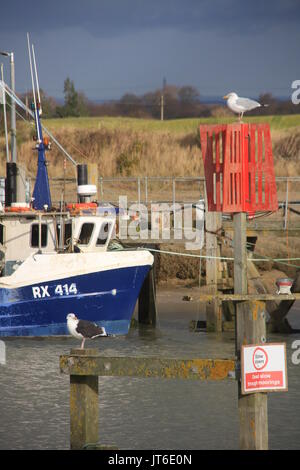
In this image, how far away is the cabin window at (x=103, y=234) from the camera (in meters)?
25.0

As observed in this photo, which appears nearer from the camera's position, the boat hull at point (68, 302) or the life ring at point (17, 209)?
the boat hull at point (68, 302)

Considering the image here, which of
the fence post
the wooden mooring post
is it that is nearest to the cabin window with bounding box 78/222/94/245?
the wooden mooring post

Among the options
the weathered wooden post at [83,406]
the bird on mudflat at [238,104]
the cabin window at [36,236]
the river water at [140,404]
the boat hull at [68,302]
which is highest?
the bird on mudflat at [238,104]

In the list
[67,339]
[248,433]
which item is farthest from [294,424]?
[67,339]

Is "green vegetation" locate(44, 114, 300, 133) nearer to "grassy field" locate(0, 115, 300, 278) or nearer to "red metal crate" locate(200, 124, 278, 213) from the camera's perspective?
"grassy field" locate(0, 115, 300, 278)

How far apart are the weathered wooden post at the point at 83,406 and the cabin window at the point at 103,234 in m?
12.9

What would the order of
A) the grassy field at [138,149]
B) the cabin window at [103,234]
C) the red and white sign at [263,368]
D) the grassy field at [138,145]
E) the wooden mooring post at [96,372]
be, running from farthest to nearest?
the grassy field at [138,145] → the grassy field at [138,149] → the cabin window at [103,234] → the wooden mooring post at [96,372] → the red and white sign at [263,368]

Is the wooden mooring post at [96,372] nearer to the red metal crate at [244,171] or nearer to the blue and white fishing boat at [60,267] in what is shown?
the red metal crate at [244,171]

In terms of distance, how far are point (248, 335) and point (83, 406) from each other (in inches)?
86.8

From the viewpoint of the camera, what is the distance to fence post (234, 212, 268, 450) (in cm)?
1148

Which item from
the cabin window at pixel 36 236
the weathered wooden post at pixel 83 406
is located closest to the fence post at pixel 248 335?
the weathered wooden post at pixel 83 406

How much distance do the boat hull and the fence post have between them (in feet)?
42.0

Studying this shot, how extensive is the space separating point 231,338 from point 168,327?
288 centimetres

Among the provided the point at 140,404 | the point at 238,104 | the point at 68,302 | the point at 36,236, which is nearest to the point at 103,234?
the point at 36,236
